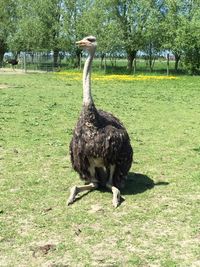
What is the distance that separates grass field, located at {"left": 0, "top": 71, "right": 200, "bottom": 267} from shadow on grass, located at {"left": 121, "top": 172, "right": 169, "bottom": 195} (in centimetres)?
1

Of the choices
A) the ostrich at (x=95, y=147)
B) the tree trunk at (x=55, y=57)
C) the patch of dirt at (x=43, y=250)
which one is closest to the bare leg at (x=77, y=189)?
the ostrich at (x=95, y=147)

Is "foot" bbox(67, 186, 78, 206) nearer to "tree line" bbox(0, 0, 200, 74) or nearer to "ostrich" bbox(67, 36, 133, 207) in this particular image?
"ostrich" bbox(67, 36, 133, 207)

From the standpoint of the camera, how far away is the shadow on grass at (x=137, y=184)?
6352mm

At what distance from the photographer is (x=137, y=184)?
6656 mm

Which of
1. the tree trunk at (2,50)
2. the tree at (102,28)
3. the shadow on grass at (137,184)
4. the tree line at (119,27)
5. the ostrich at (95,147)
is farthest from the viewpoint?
the tree trunk at (2,50)

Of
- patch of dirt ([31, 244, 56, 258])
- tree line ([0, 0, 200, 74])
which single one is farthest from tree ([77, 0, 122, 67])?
patch of dirt ([31, 244, 56, 258])

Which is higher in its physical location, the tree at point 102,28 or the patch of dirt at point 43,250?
the tree at point 102,28

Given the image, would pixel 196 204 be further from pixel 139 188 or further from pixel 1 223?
pixel 1 223

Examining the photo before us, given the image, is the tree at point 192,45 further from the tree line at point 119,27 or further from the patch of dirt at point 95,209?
the patch of dirt at point 95,209

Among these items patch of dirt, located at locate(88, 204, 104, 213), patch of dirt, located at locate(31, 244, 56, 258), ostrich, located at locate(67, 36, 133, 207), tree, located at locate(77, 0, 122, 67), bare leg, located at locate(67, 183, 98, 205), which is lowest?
patch of dirt, located at locate(31, 244, 56, 258)

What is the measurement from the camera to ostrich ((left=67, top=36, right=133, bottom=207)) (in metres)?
5.99

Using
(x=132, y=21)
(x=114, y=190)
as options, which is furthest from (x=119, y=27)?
(x=114, y=190)

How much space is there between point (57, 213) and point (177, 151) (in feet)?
11.9

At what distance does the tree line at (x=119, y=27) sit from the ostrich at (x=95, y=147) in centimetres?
3120
